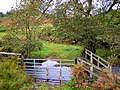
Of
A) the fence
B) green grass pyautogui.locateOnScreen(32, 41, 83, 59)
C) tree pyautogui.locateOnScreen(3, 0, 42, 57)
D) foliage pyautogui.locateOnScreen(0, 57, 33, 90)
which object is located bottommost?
the fence

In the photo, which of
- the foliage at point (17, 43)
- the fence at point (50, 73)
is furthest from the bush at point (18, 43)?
the fence at point (50, 73)

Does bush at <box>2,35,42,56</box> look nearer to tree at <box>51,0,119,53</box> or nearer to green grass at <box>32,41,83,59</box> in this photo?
tree at <box>51,0,119,53</box>

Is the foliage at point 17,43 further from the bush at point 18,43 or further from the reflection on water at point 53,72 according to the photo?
the reflection on water at point 53,72

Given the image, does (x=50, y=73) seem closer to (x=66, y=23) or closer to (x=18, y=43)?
(x=66, y=23)

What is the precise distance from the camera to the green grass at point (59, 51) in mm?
17625

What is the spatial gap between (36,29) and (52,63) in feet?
6.82

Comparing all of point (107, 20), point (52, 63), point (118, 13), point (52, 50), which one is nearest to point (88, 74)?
point (52, 63)

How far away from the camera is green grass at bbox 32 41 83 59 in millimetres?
17625

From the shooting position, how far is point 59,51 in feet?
61.1

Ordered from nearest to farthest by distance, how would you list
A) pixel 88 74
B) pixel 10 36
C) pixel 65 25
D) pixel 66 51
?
pixel 88 74
pixel 65 25
pixel 10 36
pixel 66 51

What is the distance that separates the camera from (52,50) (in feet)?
61.7

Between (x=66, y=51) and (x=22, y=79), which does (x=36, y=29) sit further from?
(x=22, y=79)

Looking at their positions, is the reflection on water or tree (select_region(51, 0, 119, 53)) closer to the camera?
the reflection on water

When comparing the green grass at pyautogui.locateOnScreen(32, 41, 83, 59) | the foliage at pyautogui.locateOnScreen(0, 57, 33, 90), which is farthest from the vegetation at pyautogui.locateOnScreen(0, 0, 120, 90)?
the foliage at pyautogui.locateOnScreen(0, 57, 33, 90)
